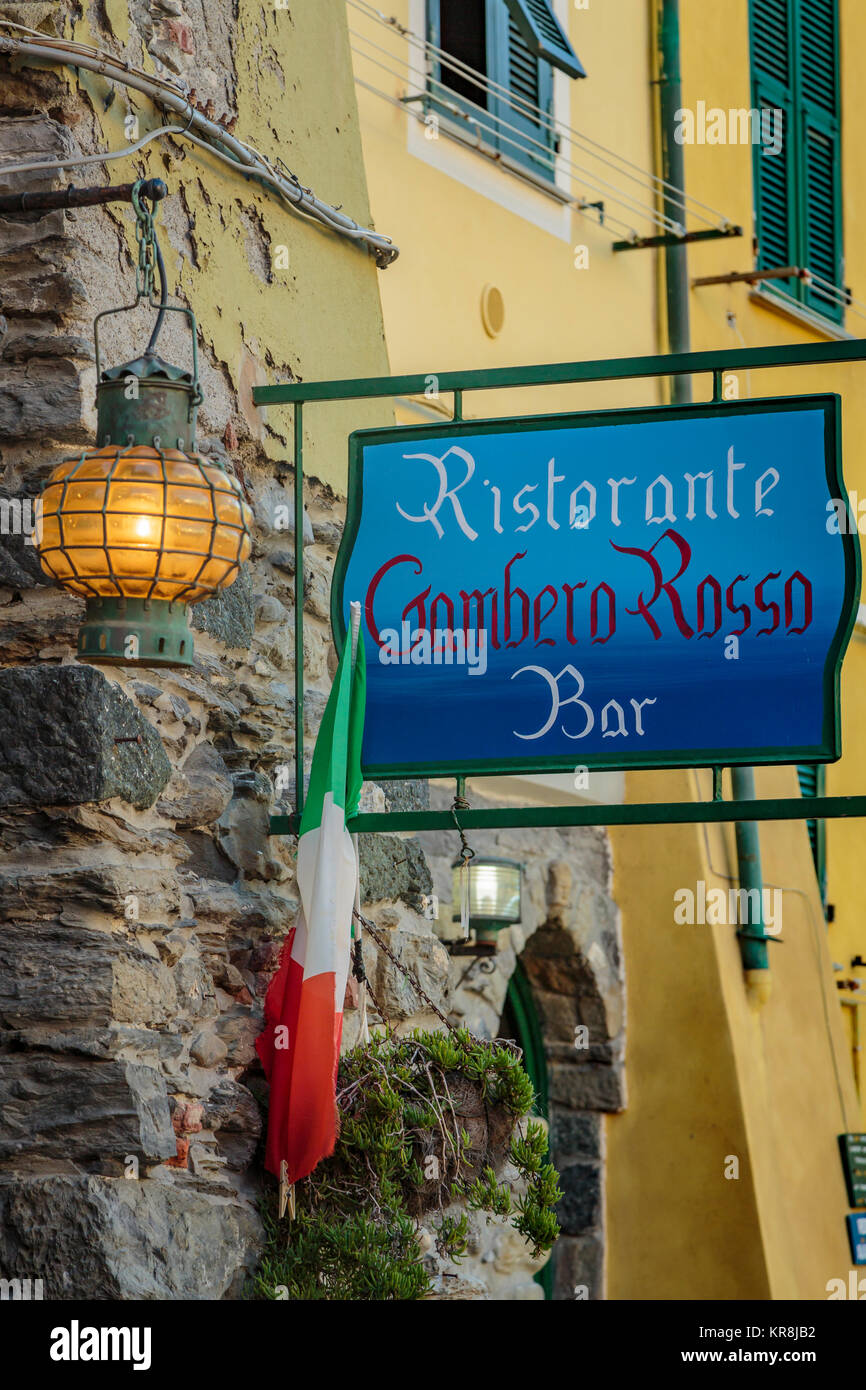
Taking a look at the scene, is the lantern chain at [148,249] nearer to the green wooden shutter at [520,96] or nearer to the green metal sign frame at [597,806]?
the green metal sign frame at [597,806]

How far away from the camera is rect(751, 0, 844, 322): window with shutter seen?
10133 mm

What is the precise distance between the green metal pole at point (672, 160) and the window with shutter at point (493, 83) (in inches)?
36.6

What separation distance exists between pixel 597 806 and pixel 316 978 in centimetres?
66

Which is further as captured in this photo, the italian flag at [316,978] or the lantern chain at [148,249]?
the italian flag at [316,978]

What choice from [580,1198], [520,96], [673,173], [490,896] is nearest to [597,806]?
[490,896]

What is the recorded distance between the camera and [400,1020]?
4.86 metres

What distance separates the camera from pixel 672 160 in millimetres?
9141

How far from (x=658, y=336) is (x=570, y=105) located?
3.76 feet

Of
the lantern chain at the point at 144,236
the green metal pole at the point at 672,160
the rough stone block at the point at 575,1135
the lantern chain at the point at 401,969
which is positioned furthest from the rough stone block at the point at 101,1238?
the green metal pole at the point at 672,160

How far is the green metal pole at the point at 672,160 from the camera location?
30.0 ft

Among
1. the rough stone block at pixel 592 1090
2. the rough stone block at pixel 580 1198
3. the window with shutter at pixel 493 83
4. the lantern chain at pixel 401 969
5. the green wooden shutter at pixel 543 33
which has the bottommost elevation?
the rough stone block at pixel 580 1198

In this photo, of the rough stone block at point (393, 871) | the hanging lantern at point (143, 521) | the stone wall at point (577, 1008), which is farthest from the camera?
the stone wall at point (577, 1008)

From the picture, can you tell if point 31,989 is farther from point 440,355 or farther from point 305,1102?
point 440,355
